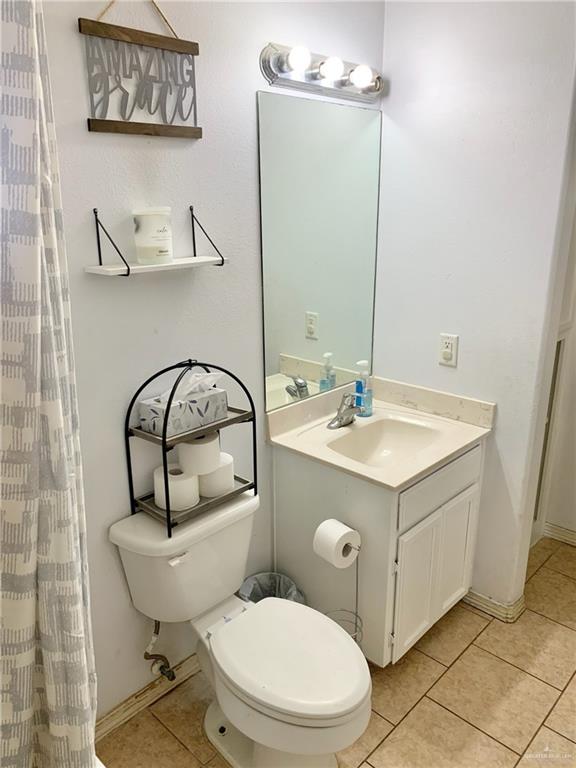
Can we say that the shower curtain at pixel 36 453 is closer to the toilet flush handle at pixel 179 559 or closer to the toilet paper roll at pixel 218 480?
the toilet flush handle at pixel 179 559

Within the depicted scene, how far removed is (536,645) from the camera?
2096mm

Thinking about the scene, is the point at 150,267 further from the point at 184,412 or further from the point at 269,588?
the point at 269,588

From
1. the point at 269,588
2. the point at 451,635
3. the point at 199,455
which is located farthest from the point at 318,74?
the point at 451,635

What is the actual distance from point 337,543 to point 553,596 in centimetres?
116

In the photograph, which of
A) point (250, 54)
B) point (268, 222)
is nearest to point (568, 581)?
point (268, 222)

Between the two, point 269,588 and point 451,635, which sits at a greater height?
point 269,588

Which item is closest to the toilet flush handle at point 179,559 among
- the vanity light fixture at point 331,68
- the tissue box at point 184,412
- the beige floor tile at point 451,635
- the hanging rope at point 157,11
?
the tissue box at point 184,412

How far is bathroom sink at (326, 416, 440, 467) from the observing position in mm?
2123

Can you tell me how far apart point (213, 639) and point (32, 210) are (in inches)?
46.5

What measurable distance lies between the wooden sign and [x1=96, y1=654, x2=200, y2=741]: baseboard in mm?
1651

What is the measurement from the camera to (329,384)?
2236 mm

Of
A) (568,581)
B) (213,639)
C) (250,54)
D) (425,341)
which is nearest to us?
(213,639)

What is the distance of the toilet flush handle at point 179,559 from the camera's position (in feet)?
5.24

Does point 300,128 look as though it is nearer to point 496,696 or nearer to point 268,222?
point 268,222
